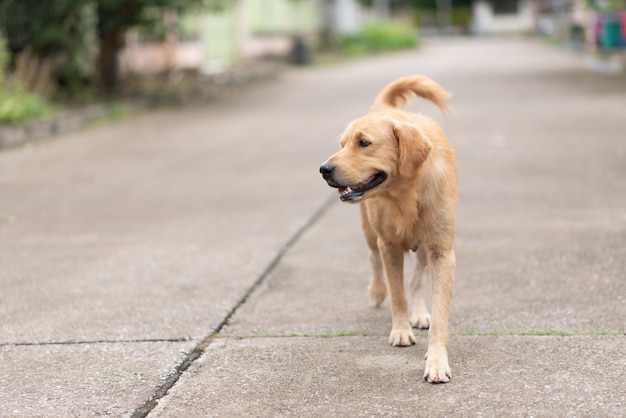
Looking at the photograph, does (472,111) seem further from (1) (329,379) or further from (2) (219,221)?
(1) (329,379)

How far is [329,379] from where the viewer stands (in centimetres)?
411

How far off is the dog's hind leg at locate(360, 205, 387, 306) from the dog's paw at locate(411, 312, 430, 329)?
32 cm

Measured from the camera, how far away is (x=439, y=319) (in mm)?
4223

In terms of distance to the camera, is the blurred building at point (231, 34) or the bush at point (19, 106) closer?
the bush at point (19, 106)

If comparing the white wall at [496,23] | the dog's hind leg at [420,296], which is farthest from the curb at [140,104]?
the white wall at [496,23]

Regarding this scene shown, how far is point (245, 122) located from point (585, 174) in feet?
24.2

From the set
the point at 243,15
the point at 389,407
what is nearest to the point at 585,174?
the point at 389,407

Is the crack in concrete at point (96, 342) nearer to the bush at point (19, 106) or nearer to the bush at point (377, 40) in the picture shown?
the bush at point (19, 106)

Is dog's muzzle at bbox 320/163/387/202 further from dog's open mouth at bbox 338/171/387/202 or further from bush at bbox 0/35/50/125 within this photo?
bush at bbox 0/35/50/125

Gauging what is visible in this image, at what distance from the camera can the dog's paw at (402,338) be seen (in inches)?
179

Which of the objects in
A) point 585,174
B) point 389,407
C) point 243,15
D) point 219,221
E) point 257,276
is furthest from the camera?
point 243,15

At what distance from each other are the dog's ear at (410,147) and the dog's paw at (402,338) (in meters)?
0.84

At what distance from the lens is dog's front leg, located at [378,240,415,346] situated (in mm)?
4552

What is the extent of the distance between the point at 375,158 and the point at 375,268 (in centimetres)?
114
